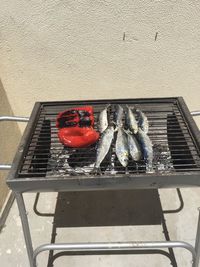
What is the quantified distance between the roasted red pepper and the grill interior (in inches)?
2.4

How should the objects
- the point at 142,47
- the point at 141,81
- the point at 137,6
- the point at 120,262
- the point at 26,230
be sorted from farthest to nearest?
the point at 141,81 → the point at 142,47 → the point at 137,6 → the point at 120,262 → the point at 26,230

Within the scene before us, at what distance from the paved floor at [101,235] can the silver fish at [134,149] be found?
86cm

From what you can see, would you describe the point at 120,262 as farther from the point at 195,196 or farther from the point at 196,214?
the point at 195,196

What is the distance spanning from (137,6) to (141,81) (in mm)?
656

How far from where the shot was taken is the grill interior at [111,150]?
6.05 ft

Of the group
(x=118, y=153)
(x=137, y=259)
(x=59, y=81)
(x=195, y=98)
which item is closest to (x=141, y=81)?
(x=195, y=98)

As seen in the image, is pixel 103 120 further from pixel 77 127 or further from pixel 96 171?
pixel 96 171

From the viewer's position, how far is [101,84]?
9.50ft

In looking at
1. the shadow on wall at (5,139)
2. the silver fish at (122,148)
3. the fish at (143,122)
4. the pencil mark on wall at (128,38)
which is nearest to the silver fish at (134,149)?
the silver fish at (122,148)

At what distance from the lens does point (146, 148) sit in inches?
77.7

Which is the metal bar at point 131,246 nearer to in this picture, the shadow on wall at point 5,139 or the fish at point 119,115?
the fish at point 119,115

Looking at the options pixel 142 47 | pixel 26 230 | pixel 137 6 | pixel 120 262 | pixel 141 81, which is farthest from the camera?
pixel 141 81

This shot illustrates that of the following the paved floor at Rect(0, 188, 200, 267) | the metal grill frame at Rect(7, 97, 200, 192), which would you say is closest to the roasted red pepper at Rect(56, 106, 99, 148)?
the metal grill frame at Rect(7, 97, 200, 192)

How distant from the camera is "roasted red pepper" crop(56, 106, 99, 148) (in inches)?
80.1
